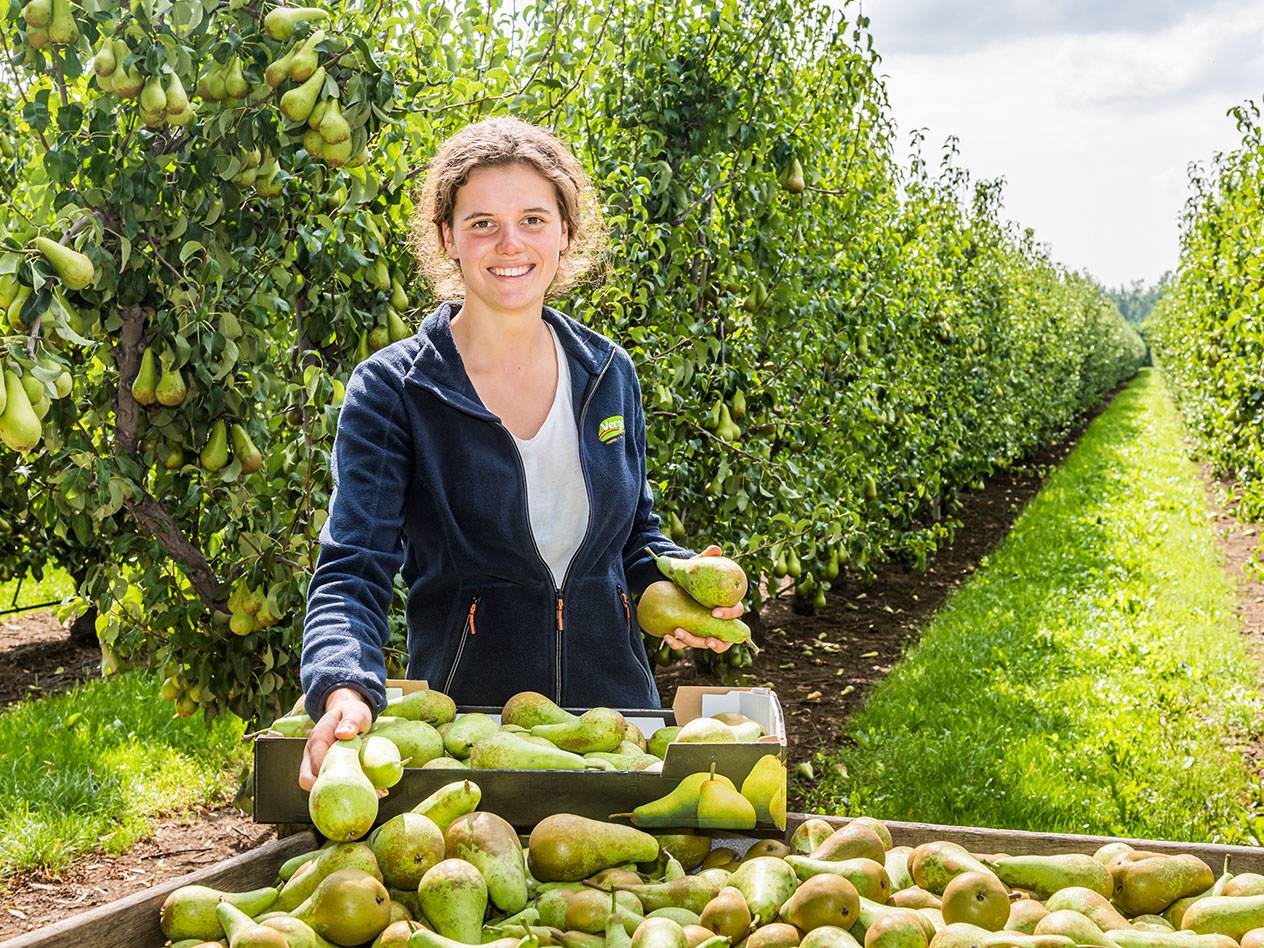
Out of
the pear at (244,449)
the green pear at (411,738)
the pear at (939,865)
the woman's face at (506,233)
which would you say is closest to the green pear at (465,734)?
the green pear at (411,738)

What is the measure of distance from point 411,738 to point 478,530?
2.21 feet

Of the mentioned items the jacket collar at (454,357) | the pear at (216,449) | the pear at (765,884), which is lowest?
the pear at (765,884)

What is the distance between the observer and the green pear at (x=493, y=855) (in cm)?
152

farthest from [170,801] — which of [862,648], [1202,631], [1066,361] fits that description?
[1066,361]

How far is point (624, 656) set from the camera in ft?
8.09

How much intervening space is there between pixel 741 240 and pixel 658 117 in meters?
0.65

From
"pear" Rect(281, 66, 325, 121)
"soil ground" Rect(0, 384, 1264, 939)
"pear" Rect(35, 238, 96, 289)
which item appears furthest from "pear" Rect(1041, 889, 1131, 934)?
"soil ground" Rect(0, 384, 1264, 939)

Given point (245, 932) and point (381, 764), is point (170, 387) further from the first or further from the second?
point (245, 932)

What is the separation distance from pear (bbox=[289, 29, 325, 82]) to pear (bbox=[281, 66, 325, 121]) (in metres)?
0.02

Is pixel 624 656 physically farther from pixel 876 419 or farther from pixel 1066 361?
pixel 1066 361

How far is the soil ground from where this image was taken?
14.2 feet

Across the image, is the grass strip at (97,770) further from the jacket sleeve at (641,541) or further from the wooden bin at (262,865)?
the wooden bin at (262,865)

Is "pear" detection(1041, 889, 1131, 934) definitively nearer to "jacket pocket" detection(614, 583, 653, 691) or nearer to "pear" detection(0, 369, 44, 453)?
"jacket pocket" detection(614, 583, 653, 691)

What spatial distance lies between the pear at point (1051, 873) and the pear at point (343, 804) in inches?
37.1
